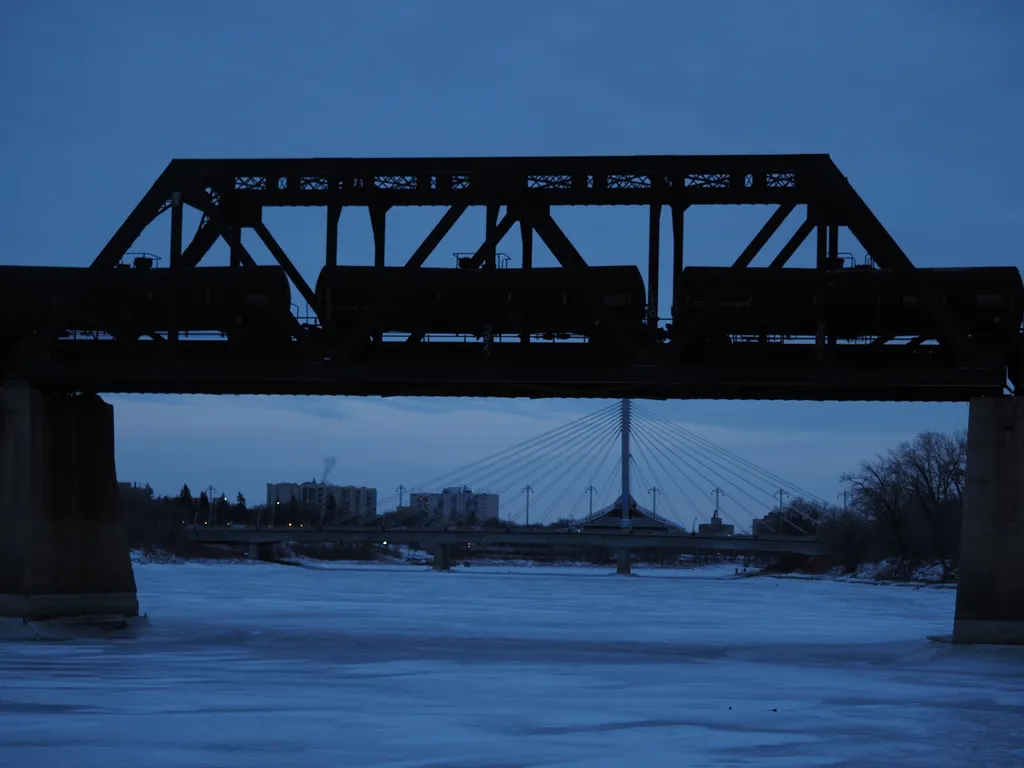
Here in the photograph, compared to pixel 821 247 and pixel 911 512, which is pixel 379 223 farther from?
pixel 911 512

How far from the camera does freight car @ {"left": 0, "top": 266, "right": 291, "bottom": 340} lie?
46219mm

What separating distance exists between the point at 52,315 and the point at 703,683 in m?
25.1

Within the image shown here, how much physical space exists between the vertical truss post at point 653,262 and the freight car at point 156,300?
1135 centimetres

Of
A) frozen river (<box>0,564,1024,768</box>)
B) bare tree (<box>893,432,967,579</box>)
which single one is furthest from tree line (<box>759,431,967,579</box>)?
frozen river (<box>0,564,1024,768</box>)

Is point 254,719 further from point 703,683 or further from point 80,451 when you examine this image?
point 80,451

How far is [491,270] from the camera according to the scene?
147 ft

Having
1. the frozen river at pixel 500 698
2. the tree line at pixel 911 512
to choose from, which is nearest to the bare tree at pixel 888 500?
the tree line at pixel 911 512

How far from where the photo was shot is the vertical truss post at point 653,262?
44.2m

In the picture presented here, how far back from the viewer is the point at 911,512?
178 meters

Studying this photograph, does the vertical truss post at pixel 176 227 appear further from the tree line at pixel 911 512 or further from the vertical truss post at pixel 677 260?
the tree line at pixel 911 512

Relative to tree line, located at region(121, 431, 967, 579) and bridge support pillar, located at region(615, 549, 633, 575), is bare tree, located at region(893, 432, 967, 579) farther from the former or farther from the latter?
bridge support pillar, located at region(615, 549, 633, 575)

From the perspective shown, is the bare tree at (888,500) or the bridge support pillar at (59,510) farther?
the bare tree at (888,500)

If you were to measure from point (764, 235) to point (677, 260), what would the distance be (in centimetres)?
313

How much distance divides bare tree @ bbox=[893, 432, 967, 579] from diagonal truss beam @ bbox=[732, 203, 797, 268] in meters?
97.9
